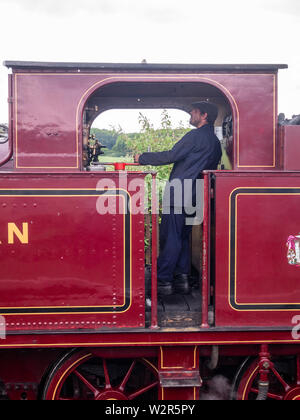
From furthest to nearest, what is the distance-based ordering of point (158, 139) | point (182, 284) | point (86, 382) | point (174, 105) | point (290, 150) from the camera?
point (158, 139) → point (174, 105) → point (182, 284) → point (86, 382) → point (290, 150)

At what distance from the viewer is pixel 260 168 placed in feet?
9.77

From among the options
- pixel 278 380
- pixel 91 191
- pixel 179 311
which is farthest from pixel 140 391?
pixel 91 191

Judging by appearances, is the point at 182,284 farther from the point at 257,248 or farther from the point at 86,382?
the point at 86,382

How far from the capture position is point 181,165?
336 cm

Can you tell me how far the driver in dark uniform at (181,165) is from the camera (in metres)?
3.27

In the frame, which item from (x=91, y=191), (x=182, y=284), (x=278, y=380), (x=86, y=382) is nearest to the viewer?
(x=91, y=191)

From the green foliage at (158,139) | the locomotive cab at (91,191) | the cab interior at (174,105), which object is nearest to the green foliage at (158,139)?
the green foliage at (158,139)

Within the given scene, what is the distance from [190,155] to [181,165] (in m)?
0.12

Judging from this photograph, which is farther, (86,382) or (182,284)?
(182,284)

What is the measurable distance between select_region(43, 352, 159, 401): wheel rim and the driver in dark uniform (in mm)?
700

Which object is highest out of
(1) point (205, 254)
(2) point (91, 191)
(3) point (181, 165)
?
(3) point (181, 165)

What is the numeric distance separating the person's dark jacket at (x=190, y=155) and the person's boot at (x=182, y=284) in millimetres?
716
